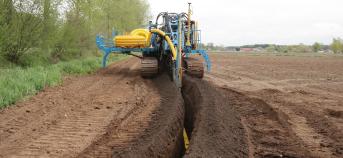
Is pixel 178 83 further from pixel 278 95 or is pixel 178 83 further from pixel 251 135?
pixel 251 135

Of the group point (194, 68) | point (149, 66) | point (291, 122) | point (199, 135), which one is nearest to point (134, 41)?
point (149, 66)

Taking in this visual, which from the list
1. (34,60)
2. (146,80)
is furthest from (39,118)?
(34,60)

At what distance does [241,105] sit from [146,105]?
7.42 feet

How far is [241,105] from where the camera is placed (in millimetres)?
9391

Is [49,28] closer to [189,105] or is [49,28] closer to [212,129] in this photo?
[189,105]

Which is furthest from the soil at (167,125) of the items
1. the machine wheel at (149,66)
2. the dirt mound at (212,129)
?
the machine wheel at (149,66)

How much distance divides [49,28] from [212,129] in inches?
535

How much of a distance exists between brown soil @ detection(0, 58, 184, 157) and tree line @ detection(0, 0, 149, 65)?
17.9 ft

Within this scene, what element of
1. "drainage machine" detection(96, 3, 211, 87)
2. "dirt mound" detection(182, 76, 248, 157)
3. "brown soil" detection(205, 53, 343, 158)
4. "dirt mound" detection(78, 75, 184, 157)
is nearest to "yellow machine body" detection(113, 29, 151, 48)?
"drainage machine" detection(96, 3, 211, 87)

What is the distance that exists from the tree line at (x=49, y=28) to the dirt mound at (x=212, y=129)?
29.6ft

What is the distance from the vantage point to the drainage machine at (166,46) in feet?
42.7

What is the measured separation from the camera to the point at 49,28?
1781 cm

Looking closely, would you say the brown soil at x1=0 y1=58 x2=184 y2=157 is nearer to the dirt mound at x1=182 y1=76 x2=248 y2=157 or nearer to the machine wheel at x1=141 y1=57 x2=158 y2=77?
the dirt mound at x1=182 y1=76 x2=248 y2=157

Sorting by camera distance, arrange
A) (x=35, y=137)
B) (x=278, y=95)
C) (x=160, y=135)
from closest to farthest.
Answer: (x=160, y=135) < (x=35, y=137) < (x=278, y=95)
